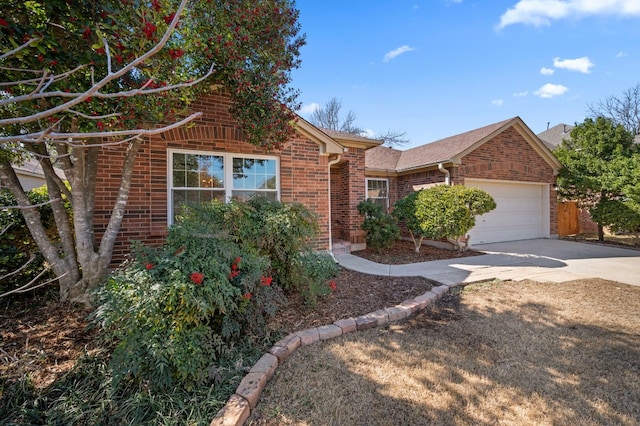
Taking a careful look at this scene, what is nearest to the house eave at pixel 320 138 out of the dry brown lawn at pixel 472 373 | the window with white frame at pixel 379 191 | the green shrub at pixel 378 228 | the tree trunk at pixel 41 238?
the green shrub at pixel 378 228

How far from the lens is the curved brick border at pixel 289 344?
6.95 ft

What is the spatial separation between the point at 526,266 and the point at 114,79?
8.32 m

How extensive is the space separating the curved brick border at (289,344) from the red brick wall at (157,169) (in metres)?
2.83

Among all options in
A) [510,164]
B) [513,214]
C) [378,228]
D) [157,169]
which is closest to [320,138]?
[378,228]

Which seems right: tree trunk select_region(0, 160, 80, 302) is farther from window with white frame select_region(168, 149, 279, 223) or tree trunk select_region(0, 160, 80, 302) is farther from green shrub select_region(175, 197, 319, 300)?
window with white frame select_region(168, 149, 279, 223)

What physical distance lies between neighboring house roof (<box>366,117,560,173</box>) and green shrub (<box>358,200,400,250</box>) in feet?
9.49

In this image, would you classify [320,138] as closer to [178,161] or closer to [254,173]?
[254,173]

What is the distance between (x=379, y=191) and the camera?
458 inches

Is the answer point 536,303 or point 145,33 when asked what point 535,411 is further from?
point 145,33

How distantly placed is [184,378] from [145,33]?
3.01 m

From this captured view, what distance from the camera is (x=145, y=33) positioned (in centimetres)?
264

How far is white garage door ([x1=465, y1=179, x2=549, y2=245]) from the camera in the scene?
10516mm

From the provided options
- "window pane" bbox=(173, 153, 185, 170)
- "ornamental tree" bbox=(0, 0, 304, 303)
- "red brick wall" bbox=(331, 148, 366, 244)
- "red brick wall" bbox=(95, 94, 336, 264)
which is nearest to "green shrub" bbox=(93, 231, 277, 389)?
"ornamental tree" bbox=(0, 0, 304, 303)

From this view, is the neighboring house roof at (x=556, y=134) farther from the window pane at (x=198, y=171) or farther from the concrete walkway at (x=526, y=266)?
the window pane at (x=198, y=171)
